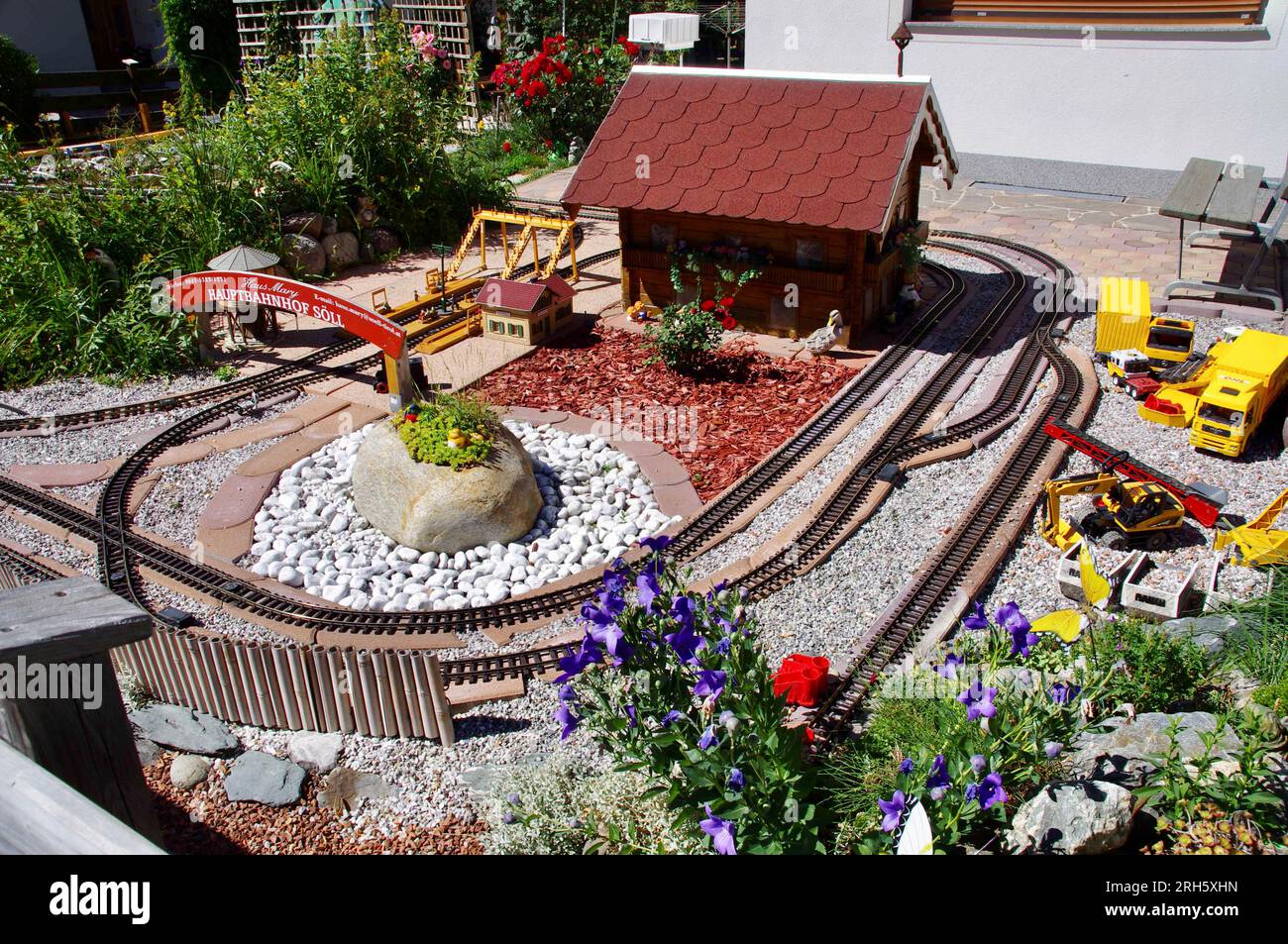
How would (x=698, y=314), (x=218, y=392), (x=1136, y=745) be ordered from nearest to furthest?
(x=1136, y=745) < (x=698, y=314) < (x=218, y=392)

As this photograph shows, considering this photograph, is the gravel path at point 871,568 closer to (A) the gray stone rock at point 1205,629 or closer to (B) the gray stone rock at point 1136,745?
(A) the gray stone rock at point 1205,629

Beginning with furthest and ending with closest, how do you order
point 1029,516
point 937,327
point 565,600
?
point 937,327 < point 1029,516 < point 565,600

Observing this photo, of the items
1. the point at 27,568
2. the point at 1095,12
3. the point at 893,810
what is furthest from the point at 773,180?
the point at 1095,12

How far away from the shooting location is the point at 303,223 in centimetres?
1697

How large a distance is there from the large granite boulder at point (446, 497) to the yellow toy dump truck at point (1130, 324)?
7.81 meters

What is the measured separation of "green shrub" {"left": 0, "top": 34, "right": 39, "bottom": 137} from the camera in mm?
24859

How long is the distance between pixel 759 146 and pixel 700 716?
1036 centimetres

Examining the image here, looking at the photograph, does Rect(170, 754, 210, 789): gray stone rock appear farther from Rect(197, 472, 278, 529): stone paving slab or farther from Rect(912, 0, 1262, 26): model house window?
Rect(912, 0, 1262, 26): model house window

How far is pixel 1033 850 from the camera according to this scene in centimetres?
507

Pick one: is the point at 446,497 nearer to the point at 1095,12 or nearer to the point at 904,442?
the point at 904,442

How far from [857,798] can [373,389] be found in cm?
923

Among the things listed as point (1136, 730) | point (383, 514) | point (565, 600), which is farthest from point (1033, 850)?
point (383, 514)

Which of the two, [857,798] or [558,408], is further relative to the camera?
[558,408]
